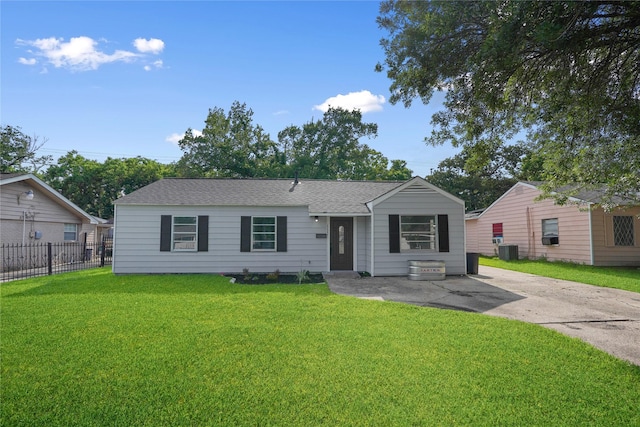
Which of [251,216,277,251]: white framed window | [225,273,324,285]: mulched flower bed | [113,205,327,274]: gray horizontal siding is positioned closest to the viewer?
[225,273,324,285]: mulched flower bed

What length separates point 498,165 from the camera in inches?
1241

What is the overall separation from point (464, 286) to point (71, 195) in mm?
34159

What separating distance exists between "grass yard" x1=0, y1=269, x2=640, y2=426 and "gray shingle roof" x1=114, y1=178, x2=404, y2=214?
5.81 meters

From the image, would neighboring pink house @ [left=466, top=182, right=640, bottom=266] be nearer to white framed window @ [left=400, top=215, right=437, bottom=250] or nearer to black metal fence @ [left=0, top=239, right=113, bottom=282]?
white framed window @ [left=400, top=215, right=437, bottom=250]

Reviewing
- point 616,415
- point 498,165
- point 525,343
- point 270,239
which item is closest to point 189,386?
point 616,415

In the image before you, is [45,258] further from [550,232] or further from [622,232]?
[622,232]

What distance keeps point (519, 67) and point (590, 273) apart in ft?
33.9

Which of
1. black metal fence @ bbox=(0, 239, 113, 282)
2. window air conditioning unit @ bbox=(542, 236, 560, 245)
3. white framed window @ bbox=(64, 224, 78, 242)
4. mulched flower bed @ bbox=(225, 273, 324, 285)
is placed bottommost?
mulched flower bed @ bbox=(225, 273, 324, 285)

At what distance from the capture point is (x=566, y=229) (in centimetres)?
1446

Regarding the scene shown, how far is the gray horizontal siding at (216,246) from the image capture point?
11508 mm

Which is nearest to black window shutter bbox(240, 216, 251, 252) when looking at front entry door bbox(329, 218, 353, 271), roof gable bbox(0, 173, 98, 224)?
front entry door bbox(329, 218, 353, 271)

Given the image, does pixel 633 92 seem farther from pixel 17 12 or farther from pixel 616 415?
pixel 17 12

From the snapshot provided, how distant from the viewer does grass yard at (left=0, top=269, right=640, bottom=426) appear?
2.82 m

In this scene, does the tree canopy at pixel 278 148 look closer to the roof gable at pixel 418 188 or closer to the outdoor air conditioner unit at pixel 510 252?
the outdoor air conditioner unit at pixel 510 252
